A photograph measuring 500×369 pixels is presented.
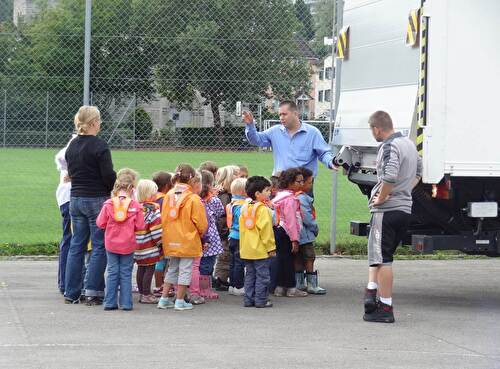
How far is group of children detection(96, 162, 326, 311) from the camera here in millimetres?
9852

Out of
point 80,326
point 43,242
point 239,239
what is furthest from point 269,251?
point 43,242

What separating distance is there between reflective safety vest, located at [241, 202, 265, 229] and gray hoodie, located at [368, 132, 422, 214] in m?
1.20

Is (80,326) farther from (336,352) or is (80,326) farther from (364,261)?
(364,261)

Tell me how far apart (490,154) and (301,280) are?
2505 millimetres

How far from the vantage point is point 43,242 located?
13.7 m

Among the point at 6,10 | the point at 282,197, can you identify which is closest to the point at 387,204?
the point at 282,197

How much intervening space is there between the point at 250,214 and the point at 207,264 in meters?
0.75

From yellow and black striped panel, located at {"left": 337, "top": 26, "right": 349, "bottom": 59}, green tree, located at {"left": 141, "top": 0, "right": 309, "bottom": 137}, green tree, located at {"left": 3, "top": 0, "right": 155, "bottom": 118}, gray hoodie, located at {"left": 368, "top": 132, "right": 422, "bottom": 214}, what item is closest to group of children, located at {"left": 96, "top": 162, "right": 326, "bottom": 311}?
gray hoodie, located at {"left": 368, "top": 132, "right": 422, "bottom": 214}

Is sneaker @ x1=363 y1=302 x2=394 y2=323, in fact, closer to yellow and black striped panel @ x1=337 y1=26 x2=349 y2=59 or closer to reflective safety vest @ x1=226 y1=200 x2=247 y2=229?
reflective safety vest @ x1=226 y1=200 x2=247 y2=229

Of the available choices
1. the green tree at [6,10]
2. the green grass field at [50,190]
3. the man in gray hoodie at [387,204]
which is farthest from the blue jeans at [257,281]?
the green tree at [6,10]

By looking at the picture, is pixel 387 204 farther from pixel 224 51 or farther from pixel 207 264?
pixel 224 51

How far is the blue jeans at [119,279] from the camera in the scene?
32.2ft

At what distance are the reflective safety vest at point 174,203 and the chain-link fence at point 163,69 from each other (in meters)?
3.36

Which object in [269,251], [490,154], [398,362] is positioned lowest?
[398,362]
